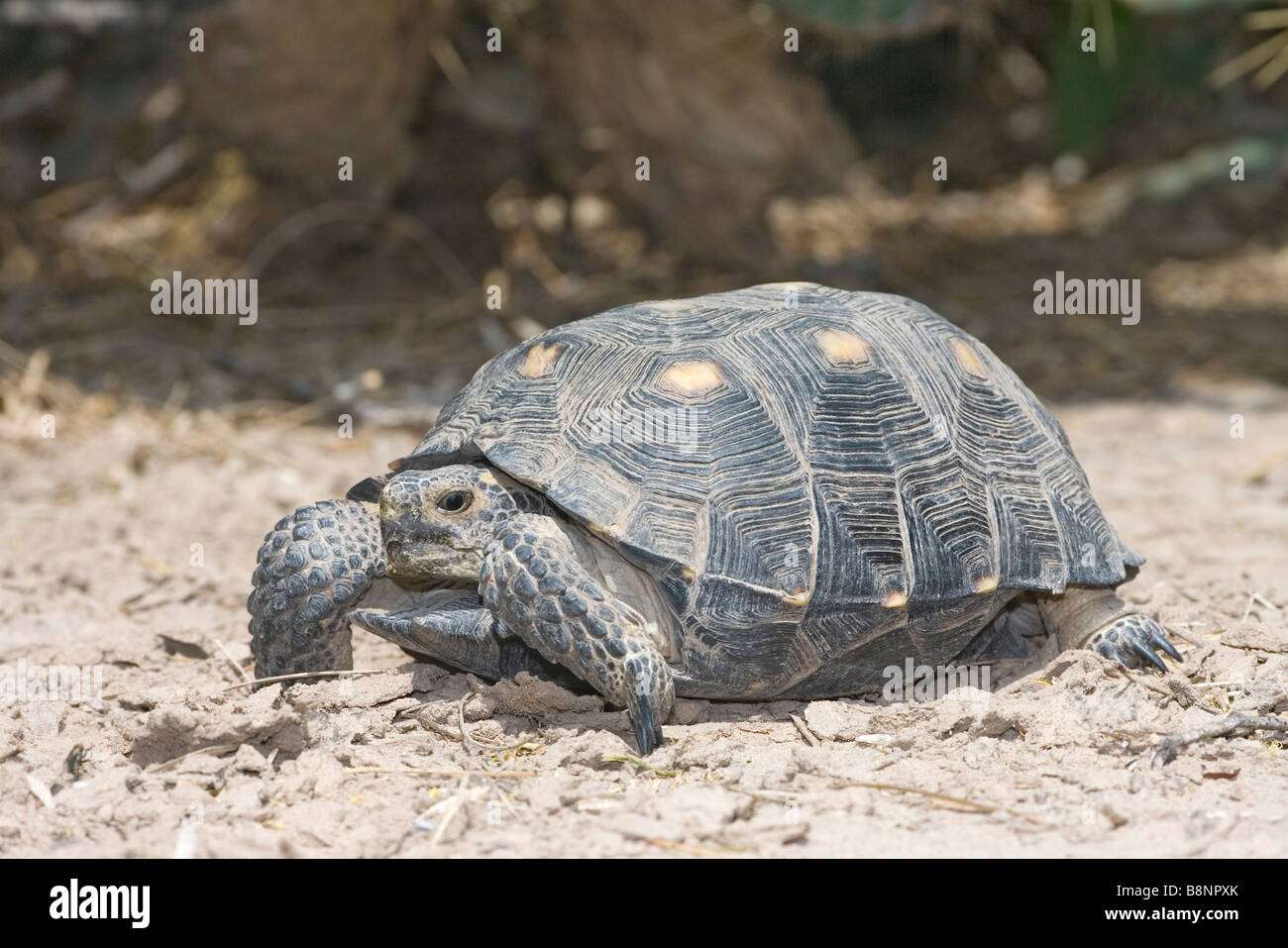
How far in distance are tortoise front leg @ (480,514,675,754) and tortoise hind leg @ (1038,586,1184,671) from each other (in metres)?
1.25

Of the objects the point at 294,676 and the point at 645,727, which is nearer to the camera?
the point at 645,727

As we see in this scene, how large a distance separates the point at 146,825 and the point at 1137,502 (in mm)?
3835

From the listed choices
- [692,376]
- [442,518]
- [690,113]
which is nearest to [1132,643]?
[692,376]

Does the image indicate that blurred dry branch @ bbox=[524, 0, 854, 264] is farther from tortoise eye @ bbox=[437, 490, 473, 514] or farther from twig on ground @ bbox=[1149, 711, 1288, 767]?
twig on ground @ bbox=[1149, 711, 1288, 767]

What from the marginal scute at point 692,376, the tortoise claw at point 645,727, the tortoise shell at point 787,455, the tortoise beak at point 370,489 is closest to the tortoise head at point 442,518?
the tortoise shell at point 787,455

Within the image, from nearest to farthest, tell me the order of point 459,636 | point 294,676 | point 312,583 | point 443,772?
point 443,772 → point 459,636 → point 312,583 → point 294,676

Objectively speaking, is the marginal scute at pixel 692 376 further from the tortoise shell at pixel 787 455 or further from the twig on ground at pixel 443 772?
the twig on ground at pixel 443 772

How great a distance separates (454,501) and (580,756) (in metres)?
0.68

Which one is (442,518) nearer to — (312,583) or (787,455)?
(312,583)

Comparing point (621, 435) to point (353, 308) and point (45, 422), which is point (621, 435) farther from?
point (353, 308)

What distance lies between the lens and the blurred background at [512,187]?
6789mm

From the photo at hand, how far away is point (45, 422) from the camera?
6066mm

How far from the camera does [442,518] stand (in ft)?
10.7

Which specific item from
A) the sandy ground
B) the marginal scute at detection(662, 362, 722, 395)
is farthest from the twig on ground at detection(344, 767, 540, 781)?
the marginal scute at detection(662, 362, 722, 395)
